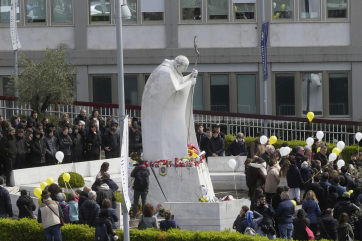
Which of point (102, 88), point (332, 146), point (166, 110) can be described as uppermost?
point (102, 88)

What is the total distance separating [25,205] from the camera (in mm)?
31875

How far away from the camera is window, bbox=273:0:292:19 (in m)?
52.5

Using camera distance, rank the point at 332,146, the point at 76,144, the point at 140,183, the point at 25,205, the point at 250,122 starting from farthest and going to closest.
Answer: the point at 250,122 < the point at 332,146 < the point at 76,144 < the point at 140,183 < the point at 25,205

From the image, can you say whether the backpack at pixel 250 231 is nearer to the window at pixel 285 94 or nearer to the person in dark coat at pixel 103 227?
the person in dark coat at pixel 103 227

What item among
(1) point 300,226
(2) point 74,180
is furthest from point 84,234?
(2) point 74,180

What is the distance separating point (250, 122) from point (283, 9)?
6.20 m

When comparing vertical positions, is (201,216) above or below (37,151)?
below

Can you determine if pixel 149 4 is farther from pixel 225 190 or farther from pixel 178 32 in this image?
pixel 225 190

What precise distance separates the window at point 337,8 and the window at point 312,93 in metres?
2.26

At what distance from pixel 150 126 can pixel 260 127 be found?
1248 cm

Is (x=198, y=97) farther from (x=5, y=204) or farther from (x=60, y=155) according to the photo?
(x=5, y=204)

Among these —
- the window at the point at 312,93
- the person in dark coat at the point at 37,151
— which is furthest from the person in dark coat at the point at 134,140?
the window at the point at 312,93

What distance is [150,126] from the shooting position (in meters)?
35.3

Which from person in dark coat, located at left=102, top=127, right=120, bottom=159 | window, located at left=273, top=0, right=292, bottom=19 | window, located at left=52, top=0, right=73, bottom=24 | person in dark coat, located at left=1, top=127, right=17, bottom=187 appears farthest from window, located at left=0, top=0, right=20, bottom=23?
person in dark coat, located at left=1, top=127, right=17, bottom=187
